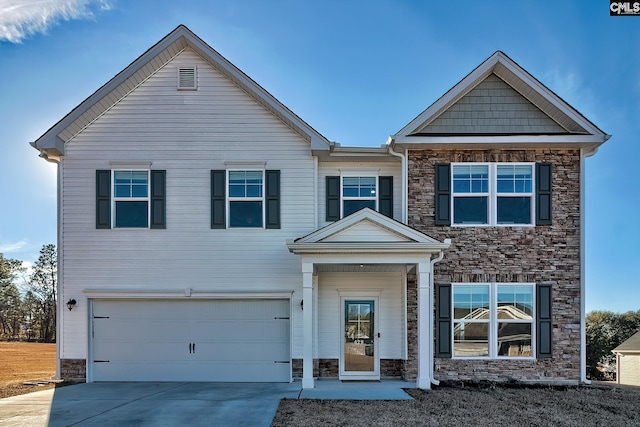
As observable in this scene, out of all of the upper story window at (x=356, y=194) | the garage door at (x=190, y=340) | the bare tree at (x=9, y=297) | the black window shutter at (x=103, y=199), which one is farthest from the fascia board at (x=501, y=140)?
the bare tree at (x=9, y=297)

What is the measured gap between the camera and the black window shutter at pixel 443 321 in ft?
36.0

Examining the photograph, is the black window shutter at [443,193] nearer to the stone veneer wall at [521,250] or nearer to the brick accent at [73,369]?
the stone veneer wall at [521,250]

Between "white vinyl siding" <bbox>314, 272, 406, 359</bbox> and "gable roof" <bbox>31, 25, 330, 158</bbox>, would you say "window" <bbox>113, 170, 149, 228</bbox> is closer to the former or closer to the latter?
"gable roof" <bbox>31, 25, 330, 158</bbox>

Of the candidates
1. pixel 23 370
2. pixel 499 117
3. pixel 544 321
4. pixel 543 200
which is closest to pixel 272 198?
pixel 499 117

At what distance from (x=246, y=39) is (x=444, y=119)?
225 inches

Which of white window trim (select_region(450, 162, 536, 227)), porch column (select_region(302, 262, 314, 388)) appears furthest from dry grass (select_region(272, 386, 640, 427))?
white window trim (select_region(450, 162, 536, 227))

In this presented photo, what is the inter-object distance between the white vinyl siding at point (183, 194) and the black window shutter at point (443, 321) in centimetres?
331

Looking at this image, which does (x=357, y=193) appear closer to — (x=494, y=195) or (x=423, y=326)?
(x=494, y=195)

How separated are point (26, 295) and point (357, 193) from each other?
29.5 meters

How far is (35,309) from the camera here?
31625 mm

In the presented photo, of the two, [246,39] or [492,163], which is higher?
[246,39]

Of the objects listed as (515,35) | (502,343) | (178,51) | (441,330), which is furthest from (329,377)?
(515,35)

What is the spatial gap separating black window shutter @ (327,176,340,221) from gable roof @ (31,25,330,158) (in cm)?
100

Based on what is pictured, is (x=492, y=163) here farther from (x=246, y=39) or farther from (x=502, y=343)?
(x=246, y=39)
